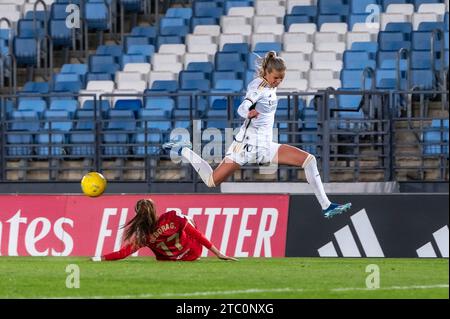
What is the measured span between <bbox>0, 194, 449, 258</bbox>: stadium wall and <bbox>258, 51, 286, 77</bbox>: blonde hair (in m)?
2.83

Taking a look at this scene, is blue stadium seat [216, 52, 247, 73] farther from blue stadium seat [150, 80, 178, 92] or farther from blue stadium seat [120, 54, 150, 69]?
blue stadium seat [120, 54, 150, 69]

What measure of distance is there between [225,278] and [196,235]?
2368 millimetres

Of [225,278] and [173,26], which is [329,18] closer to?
[173,26]

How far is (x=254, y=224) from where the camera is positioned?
18.5 meters

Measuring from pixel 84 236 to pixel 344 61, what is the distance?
25.9ft

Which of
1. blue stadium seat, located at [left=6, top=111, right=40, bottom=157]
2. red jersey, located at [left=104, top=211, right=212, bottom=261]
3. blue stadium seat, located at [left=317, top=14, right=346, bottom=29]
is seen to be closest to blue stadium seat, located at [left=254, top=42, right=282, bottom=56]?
blue stadium seat, located at [left=317, top=14, right=346, bottom=29]

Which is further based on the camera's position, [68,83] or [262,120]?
[68,83]

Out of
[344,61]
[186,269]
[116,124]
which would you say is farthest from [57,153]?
[186,269]

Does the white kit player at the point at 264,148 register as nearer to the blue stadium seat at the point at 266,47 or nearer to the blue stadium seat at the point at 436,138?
the blue stadium seat at the point at 436,138

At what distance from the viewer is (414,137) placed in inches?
931

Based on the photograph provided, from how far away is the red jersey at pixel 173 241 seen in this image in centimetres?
1675

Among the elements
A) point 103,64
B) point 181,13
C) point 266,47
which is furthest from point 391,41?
point 103,64

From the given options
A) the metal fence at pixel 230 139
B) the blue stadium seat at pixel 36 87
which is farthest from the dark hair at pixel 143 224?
the blue stadium seat at pixel 36 87

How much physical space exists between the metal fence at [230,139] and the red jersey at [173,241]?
4503 millimetres
